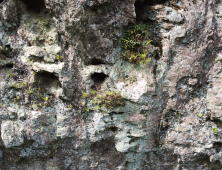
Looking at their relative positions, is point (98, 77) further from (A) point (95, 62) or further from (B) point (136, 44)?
(B) point (136, 44)

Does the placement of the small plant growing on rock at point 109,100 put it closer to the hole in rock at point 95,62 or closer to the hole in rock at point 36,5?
the hole in rock at point 95,62

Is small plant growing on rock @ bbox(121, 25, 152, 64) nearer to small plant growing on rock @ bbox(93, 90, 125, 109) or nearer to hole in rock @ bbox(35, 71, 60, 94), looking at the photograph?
small plant growing on rock @ bbox(93, 90, 125, 109)

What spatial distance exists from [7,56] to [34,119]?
190cm

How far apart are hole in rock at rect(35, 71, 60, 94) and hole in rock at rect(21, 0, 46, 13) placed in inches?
70.1

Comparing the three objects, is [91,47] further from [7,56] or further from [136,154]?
[136,154]

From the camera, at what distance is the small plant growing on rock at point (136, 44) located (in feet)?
14.3

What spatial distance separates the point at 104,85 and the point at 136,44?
4.86 ft

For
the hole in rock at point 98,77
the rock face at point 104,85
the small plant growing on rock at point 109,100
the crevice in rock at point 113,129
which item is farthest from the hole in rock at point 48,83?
the crevice in rock at point 113,129

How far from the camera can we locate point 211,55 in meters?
4.57

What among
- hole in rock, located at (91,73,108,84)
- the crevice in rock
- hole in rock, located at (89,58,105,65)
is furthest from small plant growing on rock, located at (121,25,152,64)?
the crevice in rock

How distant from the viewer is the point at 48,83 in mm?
4516

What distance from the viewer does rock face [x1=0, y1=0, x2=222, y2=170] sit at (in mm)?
4199

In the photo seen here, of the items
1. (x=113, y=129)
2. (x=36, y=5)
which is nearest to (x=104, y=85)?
(x=113, y=129)

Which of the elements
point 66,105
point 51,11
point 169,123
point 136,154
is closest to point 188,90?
point 169,123
